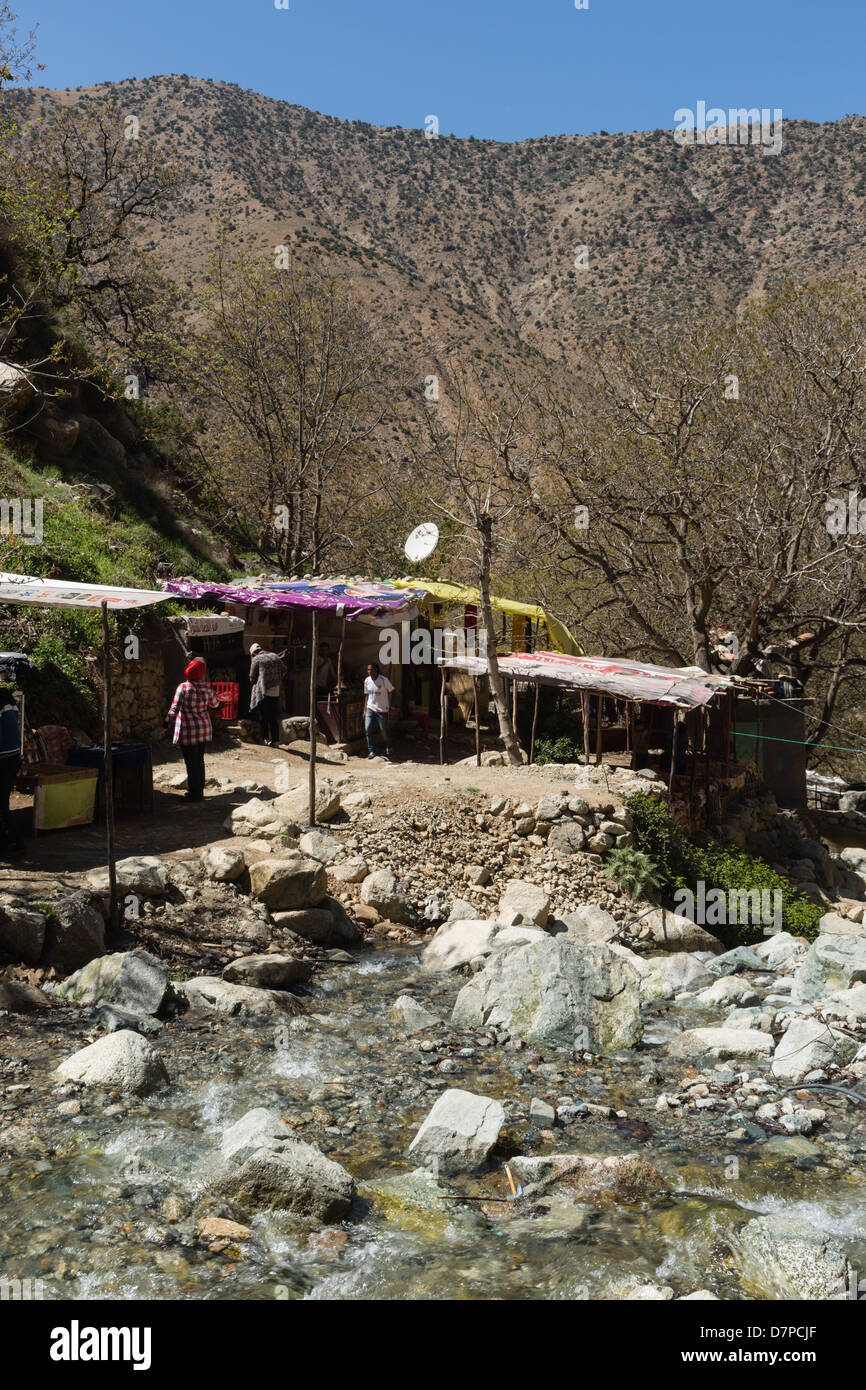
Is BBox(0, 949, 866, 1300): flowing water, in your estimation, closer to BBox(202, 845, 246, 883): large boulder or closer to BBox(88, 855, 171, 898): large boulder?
BBox(88, 855, 171, 898): large boulder

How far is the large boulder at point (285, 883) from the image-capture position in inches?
412

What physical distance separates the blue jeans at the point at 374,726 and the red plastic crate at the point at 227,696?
2.40 metres

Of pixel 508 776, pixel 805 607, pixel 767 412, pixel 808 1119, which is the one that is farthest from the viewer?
pixel 805 607

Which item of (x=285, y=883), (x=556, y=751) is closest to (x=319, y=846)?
(x=285, y=883)

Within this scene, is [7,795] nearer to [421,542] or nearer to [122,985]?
[122,985]

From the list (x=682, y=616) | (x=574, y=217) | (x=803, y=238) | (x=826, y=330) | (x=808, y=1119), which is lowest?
(x=808, y=1119)

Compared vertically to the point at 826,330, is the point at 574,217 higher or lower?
higher

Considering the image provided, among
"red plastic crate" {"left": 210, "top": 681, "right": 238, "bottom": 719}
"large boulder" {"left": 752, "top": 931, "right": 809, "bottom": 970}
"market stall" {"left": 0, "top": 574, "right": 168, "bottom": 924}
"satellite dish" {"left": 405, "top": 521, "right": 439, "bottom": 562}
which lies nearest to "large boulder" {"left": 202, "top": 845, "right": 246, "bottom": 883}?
"market stall" {"left": 0, "top": 574, "right": 168, "bottom": 924}

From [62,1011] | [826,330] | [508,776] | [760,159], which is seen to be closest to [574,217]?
[760,159]

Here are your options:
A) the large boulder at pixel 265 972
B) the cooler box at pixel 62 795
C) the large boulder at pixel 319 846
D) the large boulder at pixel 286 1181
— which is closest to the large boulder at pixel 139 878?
the large boulder at pixel 265 972

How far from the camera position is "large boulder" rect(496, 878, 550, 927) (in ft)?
37.4
